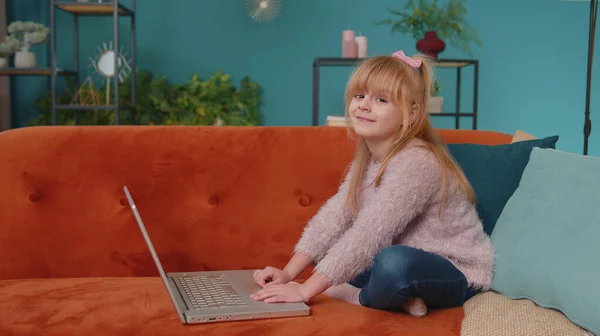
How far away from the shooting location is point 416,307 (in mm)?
1299

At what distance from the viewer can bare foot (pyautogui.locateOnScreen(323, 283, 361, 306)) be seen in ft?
4.68

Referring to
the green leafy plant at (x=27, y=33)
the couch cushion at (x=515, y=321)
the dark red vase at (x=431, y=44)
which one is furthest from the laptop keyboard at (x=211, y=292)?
the green leafy plant at (x=27, y=33)

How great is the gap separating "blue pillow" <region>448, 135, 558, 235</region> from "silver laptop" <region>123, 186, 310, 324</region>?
1.85 feet

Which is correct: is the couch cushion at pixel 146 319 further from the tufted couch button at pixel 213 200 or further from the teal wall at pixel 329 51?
the teal wall at pixel 329 51

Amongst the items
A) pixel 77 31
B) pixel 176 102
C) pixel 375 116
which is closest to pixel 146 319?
pixel 375 116

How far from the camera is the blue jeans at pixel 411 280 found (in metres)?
1.27

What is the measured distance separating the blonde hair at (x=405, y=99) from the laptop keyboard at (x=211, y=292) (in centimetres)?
37

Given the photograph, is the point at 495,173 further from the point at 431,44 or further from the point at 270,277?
the point at 431,44

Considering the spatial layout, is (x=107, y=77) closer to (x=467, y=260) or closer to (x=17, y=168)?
(x=17, y=168)

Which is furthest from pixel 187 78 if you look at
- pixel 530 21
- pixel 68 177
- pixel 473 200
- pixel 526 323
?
pixel 526 323

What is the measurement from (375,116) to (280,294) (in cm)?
48

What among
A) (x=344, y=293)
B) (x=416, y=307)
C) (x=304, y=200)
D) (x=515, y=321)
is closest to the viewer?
(x=515, y=321)

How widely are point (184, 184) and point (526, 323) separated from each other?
35.9 inches

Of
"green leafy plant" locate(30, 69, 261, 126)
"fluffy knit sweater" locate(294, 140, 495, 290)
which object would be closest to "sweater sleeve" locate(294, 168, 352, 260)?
"fluffy knit sweater" locate(294, 140, 495, 290)
